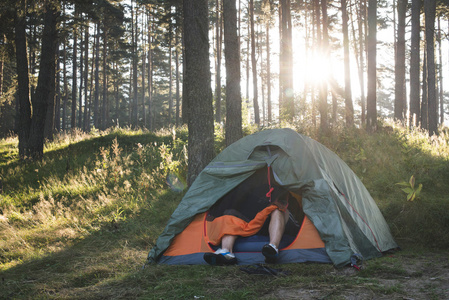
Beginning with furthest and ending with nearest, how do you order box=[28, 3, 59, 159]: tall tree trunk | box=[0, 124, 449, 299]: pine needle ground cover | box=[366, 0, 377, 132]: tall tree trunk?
box=[28, 3, 59, 159]: tall tree trunk, box=[366, 0, 377, 132]: tall tree trunk, box=[0, 124, 449, 299]: pine needle ground cover

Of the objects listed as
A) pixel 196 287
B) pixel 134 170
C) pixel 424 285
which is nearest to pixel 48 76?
pixel 134 170

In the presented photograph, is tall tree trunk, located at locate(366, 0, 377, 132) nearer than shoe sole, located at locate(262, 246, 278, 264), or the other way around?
shoe sole, located at locate(262, 246, 278, 264)

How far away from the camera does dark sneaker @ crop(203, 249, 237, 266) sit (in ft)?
11.5

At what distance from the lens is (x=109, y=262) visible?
3869mm

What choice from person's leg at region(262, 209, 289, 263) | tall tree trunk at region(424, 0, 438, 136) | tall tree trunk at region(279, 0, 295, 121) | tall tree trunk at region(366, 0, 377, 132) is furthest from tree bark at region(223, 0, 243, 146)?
tall tree trunk at region(424, 0, 438, 136)

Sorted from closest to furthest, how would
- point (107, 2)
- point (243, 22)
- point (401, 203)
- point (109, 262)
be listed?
1. point (109, 262)
2. point (401, 203)
3. point (107, 2)
4. point (243, 22)

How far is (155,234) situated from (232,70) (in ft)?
14.3

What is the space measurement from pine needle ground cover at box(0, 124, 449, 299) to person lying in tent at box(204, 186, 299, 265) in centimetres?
20

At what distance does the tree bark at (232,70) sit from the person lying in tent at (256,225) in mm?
3964

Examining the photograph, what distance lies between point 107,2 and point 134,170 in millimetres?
15283

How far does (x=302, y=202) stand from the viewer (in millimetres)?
3848

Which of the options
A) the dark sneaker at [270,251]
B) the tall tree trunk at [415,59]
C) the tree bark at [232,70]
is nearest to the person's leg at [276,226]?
the dark sneaker at [270,251]

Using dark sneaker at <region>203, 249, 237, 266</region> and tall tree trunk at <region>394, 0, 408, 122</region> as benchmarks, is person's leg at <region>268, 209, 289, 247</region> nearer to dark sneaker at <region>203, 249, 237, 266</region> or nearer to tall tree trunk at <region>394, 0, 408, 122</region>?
dark sneaker at <region>203, 249, 237, 266</region>

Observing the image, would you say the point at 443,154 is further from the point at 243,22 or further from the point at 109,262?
the point at 243,22
